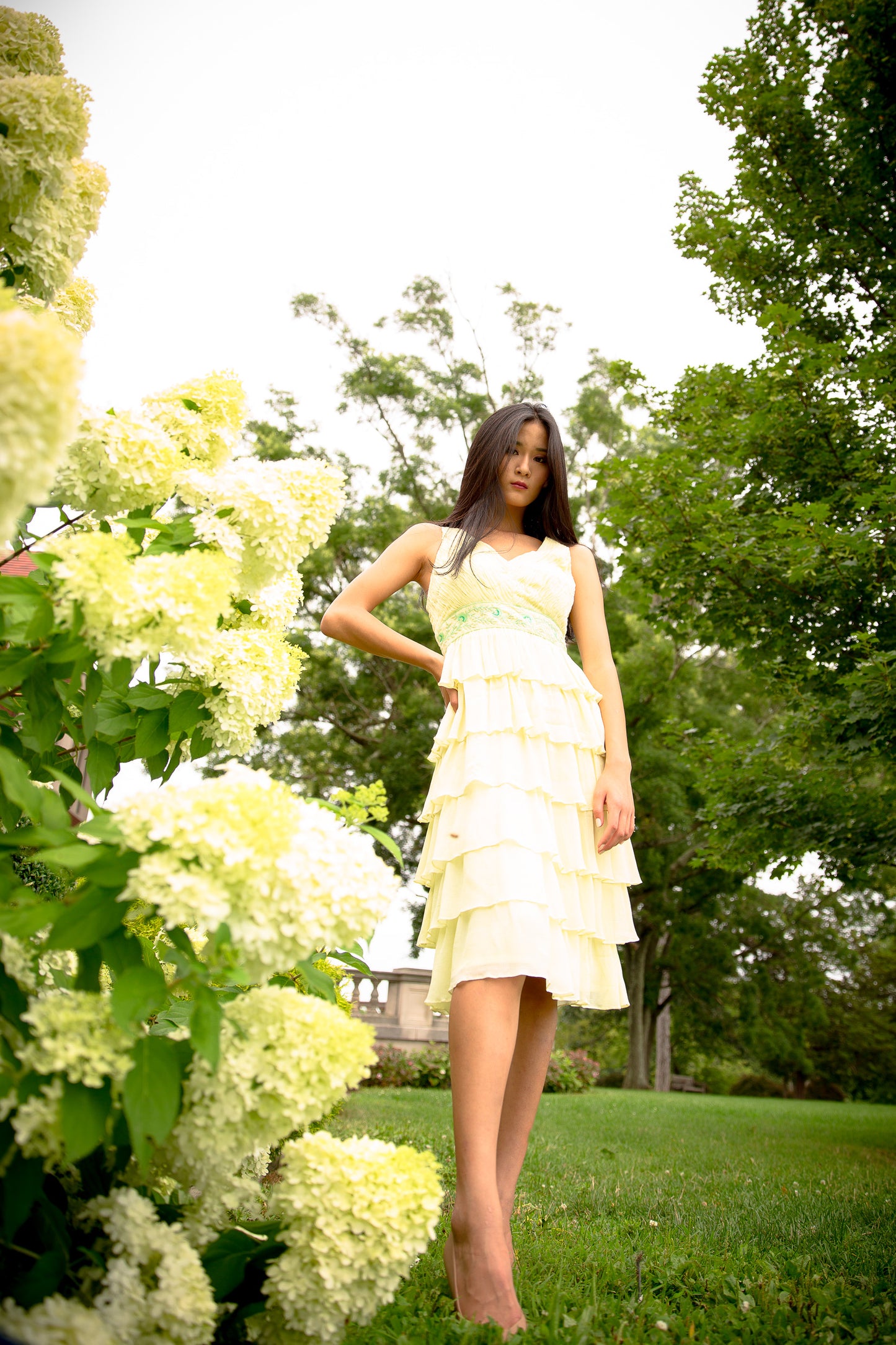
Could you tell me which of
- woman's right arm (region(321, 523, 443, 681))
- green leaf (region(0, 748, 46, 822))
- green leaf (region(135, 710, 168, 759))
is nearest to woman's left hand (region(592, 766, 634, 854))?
woman's right arm (region(321, 523, 443, 681))

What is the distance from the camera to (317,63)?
8.52 m

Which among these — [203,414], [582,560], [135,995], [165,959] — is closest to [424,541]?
[582,560]

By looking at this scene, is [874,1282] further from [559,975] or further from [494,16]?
[494,16]

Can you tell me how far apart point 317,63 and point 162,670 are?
8.74 meters

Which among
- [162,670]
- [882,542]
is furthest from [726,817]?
[162,670]

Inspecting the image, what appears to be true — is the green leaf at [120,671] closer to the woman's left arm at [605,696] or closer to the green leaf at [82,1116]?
the green leaf at [82,1116]

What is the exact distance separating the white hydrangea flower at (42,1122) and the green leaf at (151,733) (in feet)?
2.39

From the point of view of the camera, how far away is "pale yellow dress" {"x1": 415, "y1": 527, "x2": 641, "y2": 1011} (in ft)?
7.02

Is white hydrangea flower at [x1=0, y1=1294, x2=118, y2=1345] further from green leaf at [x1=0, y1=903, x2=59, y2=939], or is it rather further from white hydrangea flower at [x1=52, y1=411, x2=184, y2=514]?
white hydrangea flower at [x1=52, y1=411, x2=184, y2=514]

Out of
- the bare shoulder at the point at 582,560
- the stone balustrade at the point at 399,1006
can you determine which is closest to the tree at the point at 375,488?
the stone balustrade at the point at 399,1006

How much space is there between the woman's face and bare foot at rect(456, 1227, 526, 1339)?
2.02 meters

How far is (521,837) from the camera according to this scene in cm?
220

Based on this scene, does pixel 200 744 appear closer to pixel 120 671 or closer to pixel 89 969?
pixel 120 671

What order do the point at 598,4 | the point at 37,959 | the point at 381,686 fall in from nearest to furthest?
the point at 37,959
the point at 598,4
the point at 381,686
